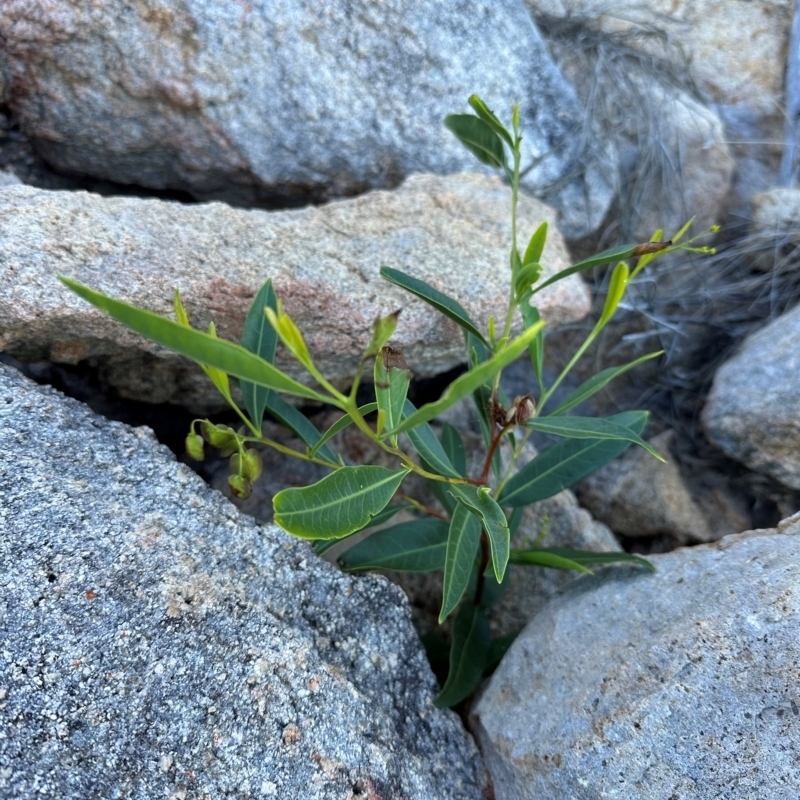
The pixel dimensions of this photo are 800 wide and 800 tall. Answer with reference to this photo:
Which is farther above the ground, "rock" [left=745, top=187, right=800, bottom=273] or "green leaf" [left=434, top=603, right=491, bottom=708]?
"rock" [left=745, top=187, right=800, bottom=273]

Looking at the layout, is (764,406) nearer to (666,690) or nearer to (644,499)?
(644,499)

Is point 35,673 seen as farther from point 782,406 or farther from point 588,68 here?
point 588,68

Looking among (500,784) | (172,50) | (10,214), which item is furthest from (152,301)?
(500,784)

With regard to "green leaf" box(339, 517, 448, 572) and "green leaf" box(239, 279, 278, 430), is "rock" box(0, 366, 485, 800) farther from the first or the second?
"green leaf" box(239, 279, 278, 430)

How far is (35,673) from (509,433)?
76 cm

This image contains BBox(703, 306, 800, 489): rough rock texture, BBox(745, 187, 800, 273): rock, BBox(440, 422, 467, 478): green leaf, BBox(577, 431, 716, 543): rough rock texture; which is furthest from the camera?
BBox(745, 187, 800, 273): rock

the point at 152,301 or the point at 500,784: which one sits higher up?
the point at 152,301

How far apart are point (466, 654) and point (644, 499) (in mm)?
796

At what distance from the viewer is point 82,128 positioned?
1.56 metres

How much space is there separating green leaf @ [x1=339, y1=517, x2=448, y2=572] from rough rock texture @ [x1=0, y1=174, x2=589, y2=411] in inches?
14.2

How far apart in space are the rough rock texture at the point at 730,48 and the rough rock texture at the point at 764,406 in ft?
2.55

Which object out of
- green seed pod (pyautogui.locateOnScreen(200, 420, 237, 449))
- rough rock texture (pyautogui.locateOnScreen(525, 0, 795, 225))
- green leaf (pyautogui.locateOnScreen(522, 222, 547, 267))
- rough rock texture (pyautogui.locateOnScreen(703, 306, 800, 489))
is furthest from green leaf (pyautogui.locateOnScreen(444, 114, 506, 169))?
rough rock texture (pyautogui.locateOnScreen(525, 0, 795, 225))

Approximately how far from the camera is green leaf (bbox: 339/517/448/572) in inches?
46.5

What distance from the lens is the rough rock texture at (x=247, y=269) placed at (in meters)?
1.14
